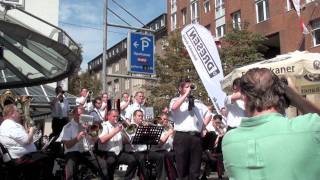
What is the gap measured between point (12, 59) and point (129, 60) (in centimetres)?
543

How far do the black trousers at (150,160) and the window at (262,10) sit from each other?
25.8m

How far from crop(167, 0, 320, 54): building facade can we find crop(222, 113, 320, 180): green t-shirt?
28071mm

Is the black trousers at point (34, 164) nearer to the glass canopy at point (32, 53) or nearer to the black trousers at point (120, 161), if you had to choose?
the black trousers at point (120, 161)

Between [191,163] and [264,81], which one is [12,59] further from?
[264,81]

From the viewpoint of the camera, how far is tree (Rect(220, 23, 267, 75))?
93.8ft

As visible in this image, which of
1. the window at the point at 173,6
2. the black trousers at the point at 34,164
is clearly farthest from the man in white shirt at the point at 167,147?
the window at the point at 173,6

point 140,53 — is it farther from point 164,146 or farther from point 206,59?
point 164,146

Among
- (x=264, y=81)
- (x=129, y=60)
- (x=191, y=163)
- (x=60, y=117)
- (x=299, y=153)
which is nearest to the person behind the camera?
(x=299, y=153)

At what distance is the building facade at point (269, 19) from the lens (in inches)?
1180

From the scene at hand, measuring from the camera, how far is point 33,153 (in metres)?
9.13

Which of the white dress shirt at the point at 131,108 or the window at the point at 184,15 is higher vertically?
the window at the point at 184,15

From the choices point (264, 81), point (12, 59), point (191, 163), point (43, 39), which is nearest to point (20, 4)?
point (43, 39)

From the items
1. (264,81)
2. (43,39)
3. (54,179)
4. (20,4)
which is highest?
(20,4)

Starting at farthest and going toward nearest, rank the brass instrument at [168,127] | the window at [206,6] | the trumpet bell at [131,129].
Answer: the window at [206,6] < the brass instrument at [168,127] < the trumpet bell at [131,129]
